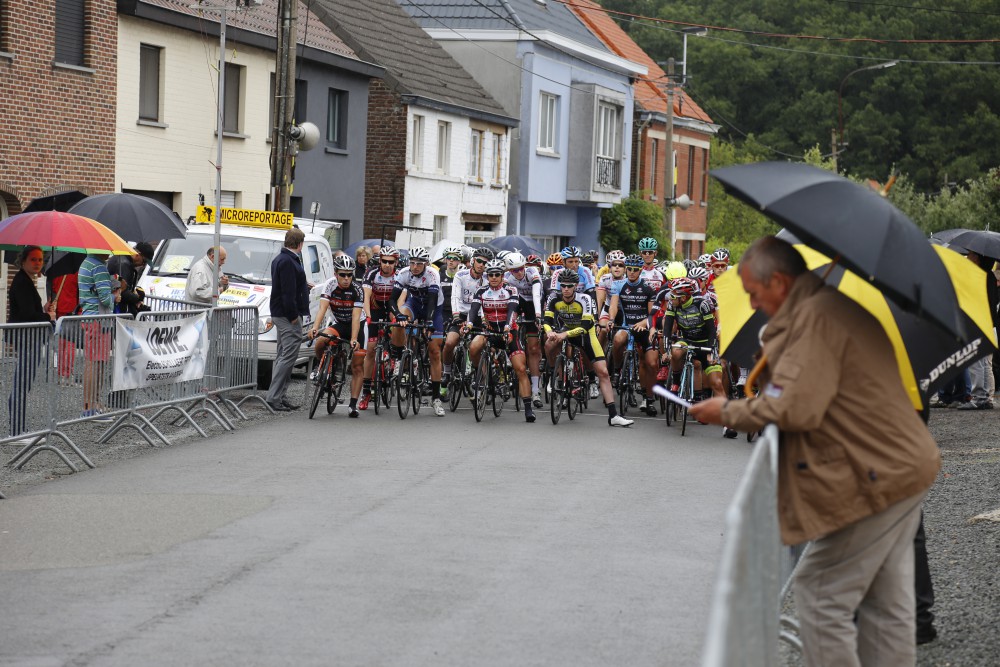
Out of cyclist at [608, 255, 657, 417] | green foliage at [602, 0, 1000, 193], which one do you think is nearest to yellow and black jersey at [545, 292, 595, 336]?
cyclist at [608, 255, 657, 417]

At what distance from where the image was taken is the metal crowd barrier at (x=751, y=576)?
3293mm

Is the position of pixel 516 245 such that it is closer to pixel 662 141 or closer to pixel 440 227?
pixel 440 227

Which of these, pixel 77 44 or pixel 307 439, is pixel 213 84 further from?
pixel 307 439

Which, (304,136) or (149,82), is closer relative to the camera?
(304,136)

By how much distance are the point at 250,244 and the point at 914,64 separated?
2397 inches

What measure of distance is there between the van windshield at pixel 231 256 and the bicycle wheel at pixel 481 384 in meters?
4.66

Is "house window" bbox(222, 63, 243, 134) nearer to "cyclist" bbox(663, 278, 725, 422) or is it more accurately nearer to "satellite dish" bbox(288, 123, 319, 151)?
"satellite dish" bbox(288, 123, 319, 151)

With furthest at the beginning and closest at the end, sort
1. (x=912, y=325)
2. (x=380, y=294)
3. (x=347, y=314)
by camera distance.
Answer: (x=380, y=294), (x=347, y=314), (x=912, y=325)

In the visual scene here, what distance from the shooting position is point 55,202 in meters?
19.8

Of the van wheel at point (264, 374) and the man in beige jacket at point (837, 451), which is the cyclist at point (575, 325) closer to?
the van wheel at point (264, 374)

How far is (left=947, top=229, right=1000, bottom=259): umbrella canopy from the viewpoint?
55.2ft

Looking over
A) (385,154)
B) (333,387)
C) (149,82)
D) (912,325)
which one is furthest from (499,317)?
(385,154)

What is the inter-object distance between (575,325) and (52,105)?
11.1m

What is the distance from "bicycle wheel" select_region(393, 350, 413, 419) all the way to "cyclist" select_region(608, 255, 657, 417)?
2748 mm
